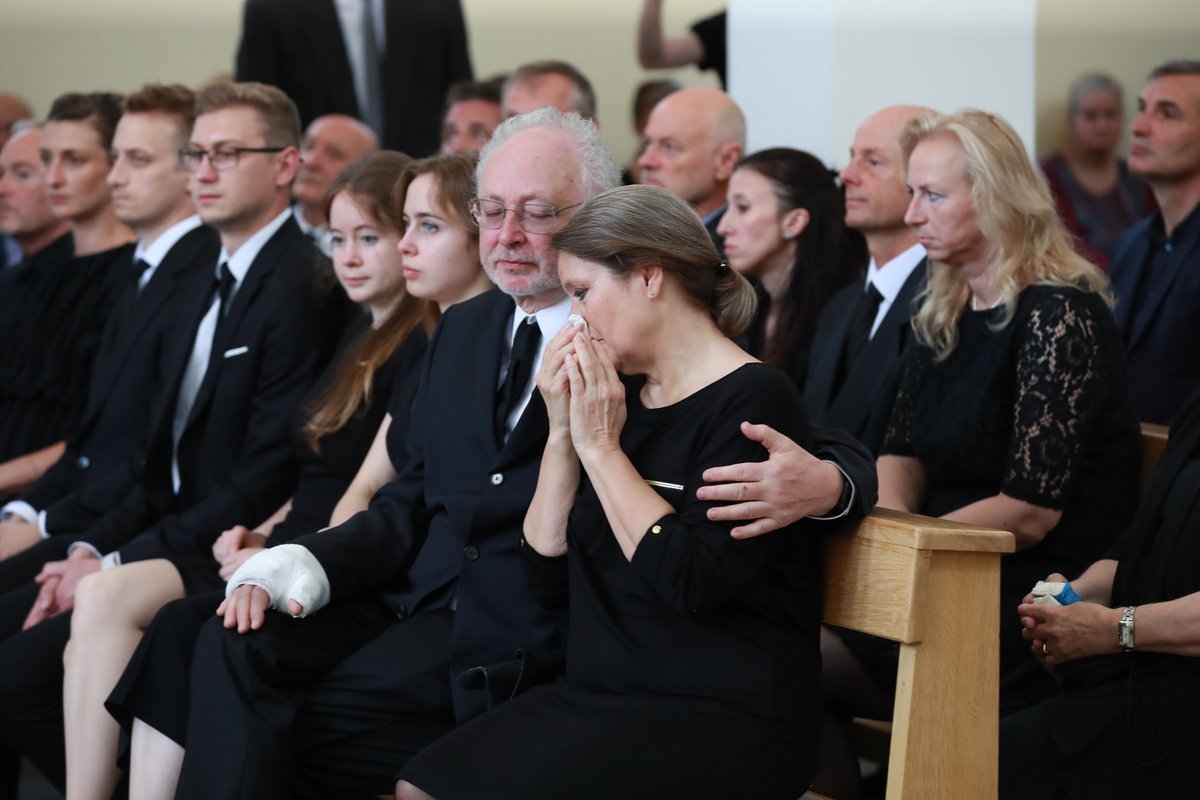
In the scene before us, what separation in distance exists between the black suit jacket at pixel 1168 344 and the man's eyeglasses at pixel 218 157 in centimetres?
254

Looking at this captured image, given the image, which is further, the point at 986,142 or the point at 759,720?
the point at 986,142

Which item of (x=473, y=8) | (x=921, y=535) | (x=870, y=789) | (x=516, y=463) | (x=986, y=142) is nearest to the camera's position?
(x=921, y=535)

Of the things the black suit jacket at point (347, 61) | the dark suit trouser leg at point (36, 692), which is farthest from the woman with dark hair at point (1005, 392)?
the black suit jacket at point (347, 61)

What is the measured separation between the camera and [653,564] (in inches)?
91.5

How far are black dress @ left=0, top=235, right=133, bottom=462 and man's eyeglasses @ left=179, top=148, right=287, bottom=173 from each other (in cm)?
86

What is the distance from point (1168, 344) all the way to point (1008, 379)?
1.58 meters

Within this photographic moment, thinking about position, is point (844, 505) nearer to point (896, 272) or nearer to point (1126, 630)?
point (1126, 630)

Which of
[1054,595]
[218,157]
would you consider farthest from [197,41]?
[1054,595]

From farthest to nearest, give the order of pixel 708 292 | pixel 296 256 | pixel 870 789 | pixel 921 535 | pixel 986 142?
pixel 296 256 < pixel 870 789 < pixel 986 142 < pixel 708 292 < pixel 921 535

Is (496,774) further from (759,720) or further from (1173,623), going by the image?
(1173,623)

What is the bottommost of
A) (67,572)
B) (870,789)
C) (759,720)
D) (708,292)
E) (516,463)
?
(870,789)

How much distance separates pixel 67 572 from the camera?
3852mm

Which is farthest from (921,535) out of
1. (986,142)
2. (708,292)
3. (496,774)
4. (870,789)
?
(870,789)

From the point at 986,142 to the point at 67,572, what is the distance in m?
2.39
